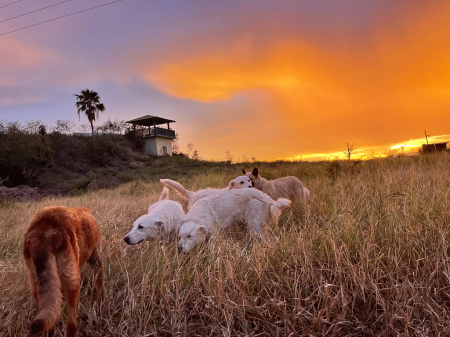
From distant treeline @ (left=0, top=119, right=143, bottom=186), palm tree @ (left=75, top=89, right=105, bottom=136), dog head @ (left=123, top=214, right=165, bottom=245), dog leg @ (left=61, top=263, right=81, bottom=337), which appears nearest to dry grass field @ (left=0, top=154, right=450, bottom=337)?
dog leg @ (left=61, top=263, right=81, bottom=337)

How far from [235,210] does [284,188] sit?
282 centimetres

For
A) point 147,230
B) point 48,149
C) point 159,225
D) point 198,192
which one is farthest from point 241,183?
point 48,149

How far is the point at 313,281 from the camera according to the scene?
2404 millimetres

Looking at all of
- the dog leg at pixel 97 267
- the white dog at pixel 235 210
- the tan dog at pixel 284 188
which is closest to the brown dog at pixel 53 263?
the dog leg at pixel 97 267

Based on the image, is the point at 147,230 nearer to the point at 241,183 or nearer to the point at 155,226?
the point at 155,226

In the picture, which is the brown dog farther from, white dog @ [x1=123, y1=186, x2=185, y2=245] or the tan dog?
the tan dog

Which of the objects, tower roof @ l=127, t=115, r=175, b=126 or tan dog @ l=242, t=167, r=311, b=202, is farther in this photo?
tower roof @ l=127, t=115, r=175, b=126

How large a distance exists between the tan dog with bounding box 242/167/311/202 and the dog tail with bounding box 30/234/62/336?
594cm

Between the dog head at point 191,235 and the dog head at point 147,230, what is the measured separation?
0.49 metres

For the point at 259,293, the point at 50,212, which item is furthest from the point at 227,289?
the point at 50,212

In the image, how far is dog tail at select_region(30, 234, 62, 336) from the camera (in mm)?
1302

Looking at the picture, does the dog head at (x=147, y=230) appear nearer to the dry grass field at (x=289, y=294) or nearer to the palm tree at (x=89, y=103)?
the dry grass field at (x=289, y=294)

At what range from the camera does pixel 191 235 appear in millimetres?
3809

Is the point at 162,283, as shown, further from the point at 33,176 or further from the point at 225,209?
the point at 33,176
